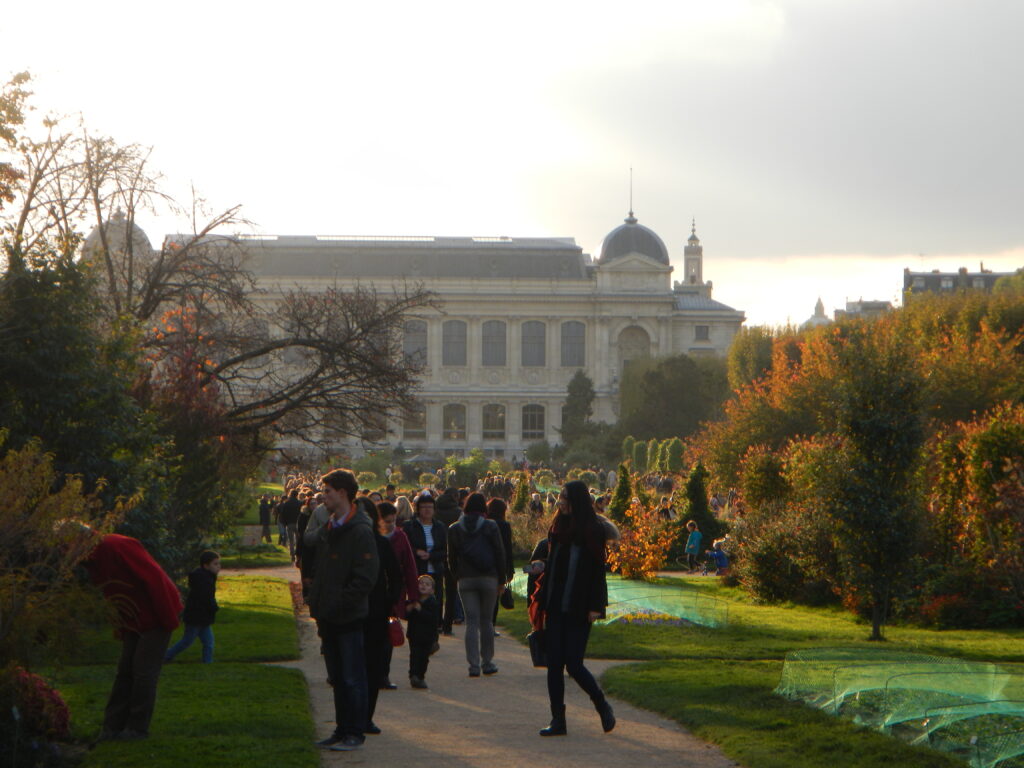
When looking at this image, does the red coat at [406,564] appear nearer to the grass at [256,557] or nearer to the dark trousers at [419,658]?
the dark trousers at [419,658]

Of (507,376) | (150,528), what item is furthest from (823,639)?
(507,376)

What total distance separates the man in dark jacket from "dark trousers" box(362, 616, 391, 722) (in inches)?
20.6

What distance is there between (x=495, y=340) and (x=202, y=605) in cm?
8456

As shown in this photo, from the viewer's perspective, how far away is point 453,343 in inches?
3807

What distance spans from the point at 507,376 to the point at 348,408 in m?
75.9

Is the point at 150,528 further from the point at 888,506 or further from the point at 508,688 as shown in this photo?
the point at 888,506

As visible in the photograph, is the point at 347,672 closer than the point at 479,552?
Yes

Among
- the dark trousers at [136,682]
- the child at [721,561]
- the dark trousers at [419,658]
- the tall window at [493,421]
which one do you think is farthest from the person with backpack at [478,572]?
the tall window at [493,421]

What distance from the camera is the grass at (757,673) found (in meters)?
8.22

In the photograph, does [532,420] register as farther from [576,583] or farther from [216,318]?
[576,583]

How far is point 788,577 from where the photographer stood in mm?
19656

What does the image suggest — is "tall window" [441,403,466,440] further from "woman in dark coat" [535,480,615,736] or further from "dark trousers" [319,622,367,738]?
"dark trousers" [319,622,367,738]

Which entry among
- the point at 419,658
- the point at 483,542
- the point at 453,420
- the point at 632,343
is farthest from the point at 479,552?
the point at 453,420

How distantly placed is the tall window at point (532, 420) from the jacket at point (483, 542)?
84089 millimetres
